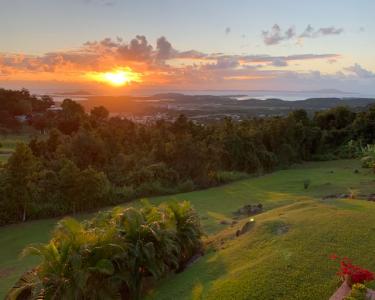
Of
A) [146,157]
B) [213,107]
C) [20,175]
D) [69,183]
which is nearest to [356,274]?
[69,183]

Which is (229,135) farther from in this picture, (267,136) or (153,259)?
(153,259)

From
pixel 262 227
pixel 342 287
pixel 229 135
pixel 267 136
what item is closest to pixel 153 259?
pixel 262 227

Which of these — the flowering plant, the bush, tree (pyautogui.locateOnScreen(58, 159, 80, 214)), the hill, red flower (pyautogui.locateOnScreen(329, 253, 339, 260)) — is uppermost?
the hill

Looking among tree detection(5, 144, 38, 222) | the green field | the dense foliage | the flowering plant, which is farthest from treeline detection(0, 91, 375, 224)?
the flowering plant

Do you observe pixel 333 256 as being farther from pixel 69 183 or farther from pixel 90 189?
pixel 69 183

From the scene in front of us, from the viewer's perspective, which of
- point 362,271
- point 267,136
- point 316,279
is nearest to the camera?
point 362,271

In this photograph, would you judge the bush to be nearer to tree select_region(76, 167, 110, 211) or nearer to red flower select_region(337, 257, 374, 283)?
tree select_region(76, 167, 110, 211)

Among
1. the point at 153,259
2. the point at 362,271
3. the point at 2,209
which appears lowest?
the point at 2,209
